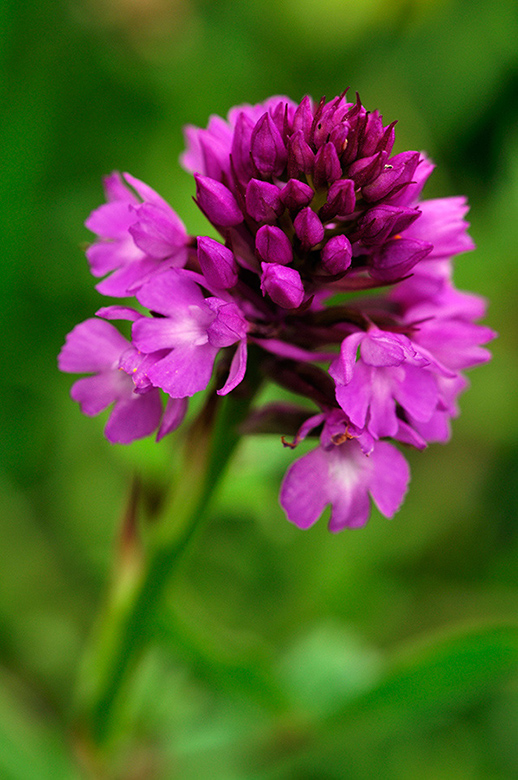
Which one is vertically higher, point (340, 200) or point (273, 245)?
point (340, 200)

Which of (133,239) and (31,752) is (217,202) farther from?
(31,752)

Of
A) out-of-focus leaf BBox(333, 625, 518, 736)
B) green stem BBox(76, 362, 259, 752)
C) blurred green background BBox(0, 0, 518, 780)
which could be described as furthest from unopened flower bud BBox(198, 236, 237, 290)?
out-of-focus leaf BBox(333, 625, 518, 736)

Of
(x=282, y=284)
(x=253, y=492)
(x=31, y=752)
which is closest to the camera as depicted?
(x=282, y=284)

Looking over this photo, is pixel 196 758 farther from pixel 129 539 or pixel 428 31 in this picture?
pixel 428 31

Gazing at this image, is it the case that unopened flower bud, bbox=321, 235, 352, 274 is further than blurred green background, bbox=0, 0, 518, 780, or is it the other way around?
blurred green background, bbox=0, 0, 518, 780

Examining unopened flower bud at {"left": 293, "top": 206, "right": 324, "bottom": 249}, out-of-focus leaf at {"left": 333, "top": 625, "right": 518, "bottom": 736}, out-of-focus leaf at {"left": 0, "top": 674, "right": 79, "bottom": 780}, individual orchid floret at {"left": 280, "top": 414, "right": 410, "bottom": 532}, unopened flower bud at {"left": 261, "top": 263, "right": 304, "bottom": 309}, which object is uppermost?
unopened flower bud at {"left": 293, "top": 206, "right": 324, "bottom": 249}

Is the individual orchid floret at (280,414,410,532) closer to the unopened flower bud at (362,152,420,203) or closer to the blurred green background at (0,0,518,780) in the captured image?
the unopened flower bud at (362,152,420,203)

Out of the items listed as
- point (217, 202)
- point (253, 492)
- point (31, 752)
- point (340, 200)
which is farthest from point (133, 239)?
point (31, 752)
